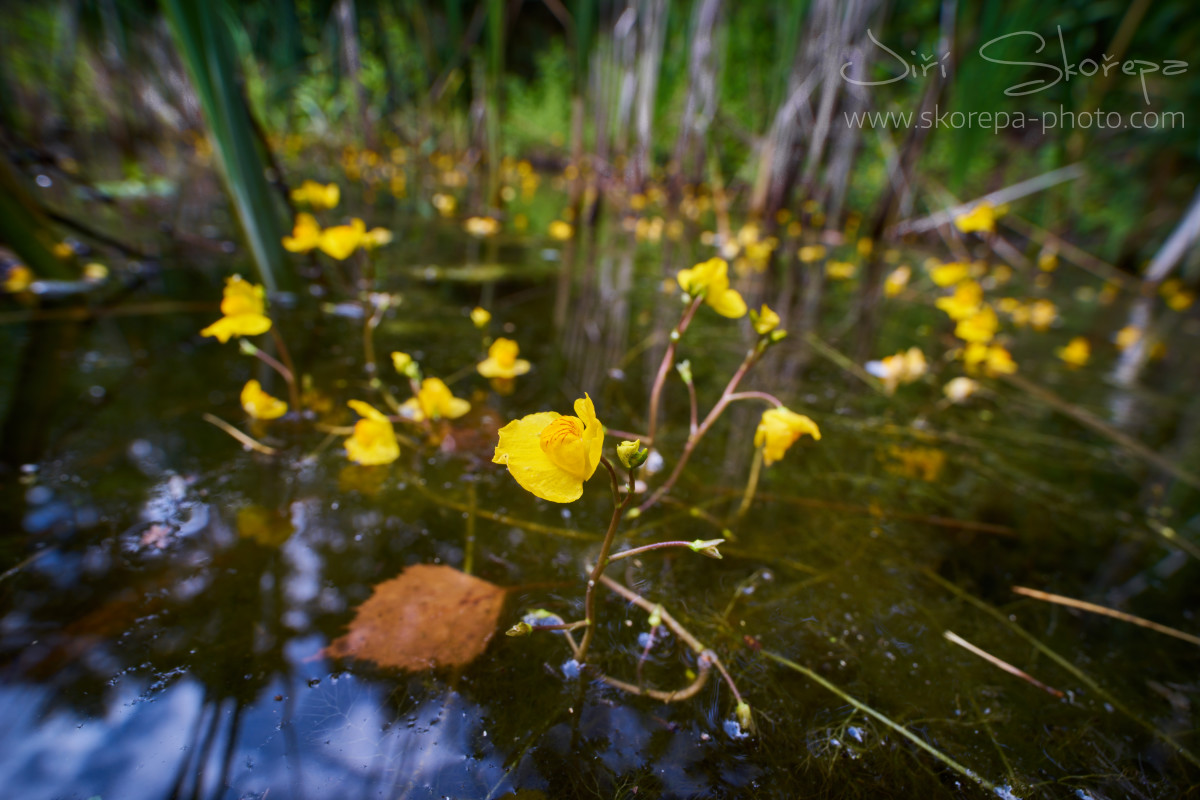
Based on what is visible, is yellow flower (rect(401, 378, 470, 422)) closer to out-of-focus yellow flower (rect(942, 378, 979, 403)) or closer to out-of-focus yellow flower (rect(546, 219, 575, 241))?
out-of-focus yellow flower (rect(942, 378, 979, 403))

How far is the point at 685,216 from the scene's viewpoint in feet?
13.8

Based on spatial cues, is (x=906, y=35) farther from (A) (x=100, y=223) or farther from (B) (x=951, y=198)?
(A) (x=100, y=223)

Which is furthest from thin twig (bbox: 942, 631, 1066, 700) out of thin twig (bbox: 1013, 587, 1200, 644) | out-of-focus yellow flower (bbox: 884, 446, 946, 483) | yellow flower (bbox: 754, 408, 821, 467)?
out-of-focus yellow flower (bbox: 884, 446, 946, 483)

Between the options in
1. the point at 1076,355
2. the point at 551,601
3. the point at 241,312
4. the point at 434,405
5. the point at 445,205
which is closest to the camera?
the point at 551,601

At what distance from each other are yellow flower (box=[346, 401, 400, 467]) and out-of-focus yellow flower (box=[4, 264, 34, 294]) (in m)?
1.57

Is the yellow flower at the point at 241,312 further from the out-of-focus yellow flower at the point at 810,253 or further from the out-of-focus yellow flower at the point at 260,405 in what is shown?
the out-of-focus yellow flower at the point at 810,253

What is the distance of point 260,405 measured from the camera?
39.8 inches

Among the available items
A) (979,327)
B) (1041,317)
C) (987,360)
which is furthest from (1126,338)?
(979,327)

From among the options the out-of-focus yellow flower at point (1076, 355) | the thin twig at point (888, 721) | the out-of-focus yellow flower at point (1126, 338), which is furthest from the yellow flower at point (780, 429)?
the out-of-focus yellow flower at point (1126, 338)

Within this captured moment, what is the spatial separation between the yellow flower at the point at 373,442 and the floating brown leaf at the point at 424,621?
258 mm

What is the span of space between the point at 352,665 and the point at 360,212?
314 centimetres

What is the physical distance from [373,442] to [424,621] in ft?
1.20

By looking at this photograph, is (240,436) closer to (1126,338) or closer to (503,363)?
(503,363)

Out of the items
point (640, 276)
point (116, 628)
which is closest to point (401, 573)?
point (116, 628)
